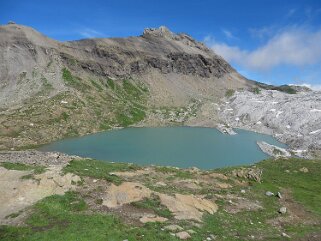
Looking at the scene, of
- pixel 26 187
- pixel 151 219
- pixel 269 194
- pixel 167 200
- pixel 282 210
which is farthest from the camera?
pixel 269 194

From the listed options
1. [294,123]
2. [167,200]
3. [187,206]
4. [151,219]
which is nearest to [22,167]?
[167,200]

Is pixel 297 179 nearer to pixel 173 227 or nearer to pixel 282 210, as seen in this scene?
pixel 282 210

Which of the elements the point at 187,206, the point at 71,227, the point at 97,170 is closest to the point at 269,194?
the point at 187,206

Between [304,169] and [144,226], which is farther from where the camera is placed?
[304,169]

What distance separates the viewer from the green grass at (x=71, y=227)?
31203 mm

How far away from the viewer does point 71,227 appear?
32.9m

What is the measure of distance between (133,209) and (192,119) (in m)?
161

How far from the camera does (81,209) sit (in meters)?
37.5

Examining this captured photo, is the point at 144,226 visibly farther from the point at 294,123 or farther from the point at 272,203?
the point at 294,123

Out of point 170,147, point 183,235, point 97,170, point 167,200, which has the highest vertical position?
point 167,200

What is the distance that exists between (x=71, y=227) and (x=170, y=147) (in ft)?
303

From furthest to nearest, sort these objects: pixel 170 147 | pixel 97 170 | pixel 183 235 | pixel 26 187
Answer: pixel 170 147 → pixel 97 170 → pixel 26 187 → pixel 183 235

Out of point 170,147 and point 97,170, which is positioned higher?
point 97,170

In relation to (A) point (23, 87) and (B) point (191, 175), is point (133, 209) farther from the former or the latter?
(A) point (23, 87)
